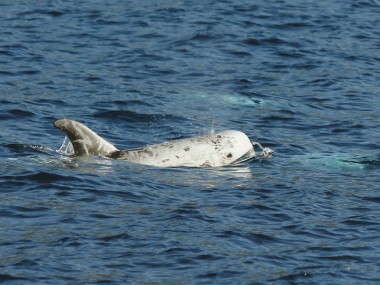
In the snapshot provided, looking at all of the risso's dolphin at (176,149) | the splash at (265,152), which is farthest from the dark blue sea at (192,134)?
the risso's dolphin at (176,149)

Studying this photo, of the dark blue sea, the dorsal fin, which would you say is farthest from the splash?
the dorsal fin

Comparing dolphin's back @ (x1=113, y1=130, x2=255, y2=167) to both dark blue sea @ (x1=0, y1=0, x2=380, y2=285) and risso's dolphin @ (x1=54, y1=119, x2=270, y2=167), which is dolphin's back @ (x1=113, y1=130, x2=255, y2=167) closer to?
risso's dolphin @ (x1=54, y1=119, x2=270, y2=167)

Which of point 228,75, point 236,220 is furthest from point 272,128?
point 236,220

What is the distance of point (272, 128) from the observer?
2331 cm

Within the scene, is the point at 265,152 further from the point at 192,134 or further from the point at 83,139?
the point at 83,139

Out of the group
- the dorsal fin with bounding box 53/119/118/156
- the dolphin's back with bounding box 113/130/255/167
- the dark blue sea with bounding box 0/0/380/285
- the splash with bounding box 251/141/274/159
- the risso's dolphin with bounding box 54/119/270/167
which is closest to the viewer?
the dark blue sea with bounding box 0/0/380/285

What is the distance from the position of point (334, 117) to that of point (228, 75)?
179 inches

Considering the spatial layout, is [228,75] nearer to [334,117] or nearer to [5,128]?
[334,117]

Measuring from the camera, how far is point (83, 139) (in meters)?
18.8

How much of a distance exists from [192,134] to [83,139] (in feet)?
13.8

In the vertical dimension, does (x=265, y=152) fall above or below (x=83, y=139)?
below

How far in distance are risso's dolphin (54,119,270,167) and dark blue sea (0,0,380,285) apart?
0.30 meters

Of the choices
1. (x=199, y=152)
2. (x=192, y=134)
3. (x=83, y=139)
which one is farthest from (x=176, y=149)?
(x=192, y=134)

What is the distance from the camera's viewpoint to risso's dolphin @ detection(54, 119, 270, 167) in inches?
738
